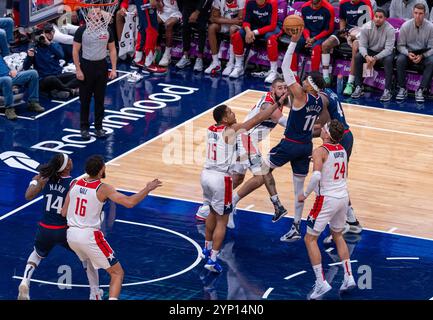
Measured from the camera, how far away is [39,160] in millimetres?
16953

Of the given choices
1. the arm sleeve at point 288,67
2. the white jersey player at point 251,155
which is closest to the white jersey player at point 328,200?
the arm sleeve at point 288,67

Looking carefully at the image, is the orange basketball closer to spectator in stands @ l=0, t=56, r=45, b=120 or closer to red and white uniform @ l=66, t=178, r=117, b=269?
red and white uniform @ l=66, t=178, r=117, b=269

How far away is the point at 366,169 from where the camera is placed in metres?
17.0

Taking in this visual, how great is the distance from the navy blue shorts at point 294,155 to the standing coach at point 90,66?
4335 millimetres

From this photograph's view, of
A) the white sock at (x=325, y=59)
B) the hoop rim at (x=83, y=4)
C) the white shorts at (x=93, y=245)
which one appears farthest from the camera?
the white sock at (x=325, y=59)

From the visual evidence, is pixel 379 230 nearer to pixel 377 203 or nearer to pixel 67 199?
pixel 377 203

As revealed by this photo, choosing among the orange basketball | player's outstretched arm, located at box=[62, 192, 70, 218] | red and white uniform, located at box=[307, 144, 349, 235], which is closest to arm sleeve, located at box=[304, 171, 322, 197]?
red and white uniform, located at box=[307, 144, 349, 235]

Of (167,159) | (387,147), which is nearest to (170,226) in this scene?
(167,159)

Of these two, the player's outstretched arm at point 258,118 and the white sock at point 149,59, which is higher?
the player's outstretched arm at point 258,118

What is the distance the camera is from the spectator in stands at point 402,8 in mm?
21094

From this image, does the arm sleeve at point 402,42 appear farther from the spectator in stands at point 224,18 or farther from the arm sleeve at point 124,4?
the arm sleeve at point 124,4

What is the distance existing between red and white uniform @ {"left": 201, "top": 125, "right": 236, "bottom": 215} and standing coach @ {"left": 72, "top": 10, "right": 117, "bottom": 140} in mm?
4796

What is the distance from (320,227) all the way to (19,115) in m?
7.83

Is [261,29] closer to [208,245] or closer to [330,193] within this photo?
[208,245]
